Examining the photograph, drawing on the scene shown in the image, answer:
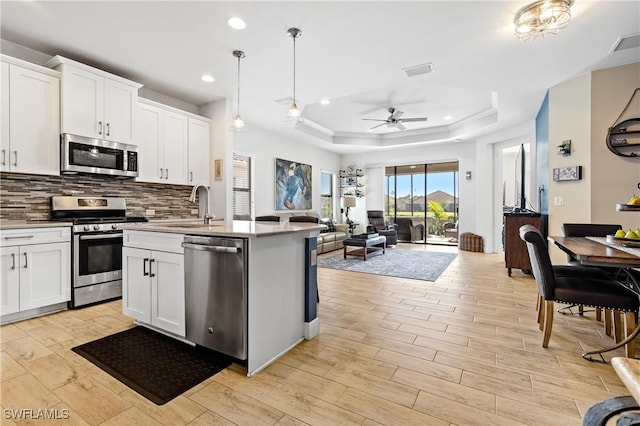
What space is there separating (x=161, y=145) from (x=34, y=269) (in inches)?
84.3

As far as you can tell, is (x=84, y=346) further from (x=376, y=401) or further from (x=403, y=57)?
(x=403, y=57)

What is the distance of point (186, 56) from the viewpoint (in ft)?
11.4

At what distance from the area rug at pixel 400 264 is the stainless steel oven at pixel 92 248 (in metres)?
3.14

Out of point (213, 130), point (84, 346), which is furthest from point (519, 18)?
point (84, 346)

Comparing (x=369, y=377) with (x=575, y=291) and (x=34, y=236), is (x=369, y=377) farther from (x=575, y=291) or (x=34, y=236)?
(x=34, y=236)

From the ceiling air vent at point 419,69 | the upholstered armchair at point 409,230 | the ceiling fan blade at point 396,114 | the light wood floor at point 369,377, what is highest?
the ceiling fan blade at point 396,114

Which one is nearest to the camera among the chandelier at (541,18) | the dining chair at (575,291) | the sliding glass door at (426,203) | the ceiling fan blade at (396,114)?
the dining chair at (575,291)

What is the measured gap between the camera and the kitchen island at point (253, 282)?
79.0 inches

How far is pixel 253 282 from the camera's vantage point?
199 cm

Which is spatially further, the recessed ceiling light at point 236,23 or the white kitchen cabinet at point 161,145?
the white kitchen cabinet at point 161,145

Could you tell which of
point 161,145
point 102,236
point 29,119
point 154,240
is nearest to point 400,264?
point 154,240

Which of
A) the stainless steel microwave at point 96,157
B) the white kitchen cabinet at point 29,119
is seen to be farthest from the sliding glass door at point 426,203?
the white kitchen cabinet at point 29,119

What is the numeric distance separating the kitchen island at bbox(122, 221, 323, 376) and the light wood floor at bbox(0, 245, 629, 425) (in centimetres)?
18

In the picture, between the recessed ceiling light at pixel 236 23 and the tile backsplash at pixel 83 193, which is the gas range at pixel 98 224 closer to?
the tile backsplash at pixel 83 193
